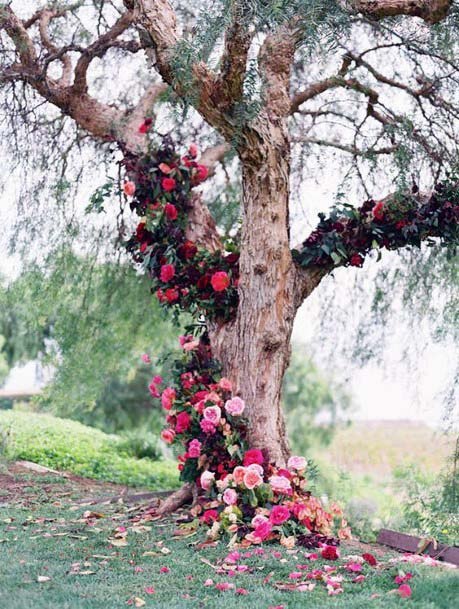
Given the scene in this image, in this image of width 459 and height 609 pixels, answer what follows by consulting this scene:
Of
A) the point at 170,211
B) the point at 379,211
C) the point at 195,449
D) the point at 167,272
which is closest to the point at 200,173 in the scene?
the point at 170,211

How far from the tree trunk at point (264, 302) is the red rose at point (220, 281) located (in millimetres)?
114

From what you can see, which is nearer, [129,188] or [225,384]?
[225,384]

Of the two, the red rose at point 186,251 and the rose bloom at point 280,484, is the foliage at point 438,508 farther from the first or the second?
the red rose at point 186,251

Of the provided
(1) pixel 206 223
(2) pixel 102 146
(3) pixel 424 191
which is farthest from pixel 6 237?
(3) pixel 424 191

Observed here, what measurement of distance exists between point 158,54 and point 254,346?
166 cm

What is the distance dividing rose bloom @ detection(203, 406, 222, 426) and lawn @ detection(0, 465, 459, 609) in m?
0.60

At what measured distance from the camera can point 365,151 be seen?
523 cm

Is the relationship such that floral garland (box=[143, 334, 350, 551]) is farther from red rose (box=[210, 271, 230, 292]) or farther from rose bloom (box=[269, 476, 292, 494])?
red rose (box=[210, 271, 230, 292])

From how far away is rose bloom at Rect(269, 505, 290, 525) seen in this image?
4.01 meters

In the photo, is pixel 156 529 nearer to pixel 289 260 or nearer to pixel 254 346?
pixel 254 346

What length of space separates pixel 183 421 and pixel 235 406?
342mm

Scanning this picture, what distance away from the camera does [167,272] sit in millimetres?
4746

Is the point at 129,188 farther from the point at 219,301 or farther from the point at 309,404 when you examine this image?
the point at 309,404

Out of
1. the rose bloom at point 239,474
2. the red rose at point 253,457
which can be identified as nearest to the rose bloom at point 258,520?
the rose bloom at point 239,474
